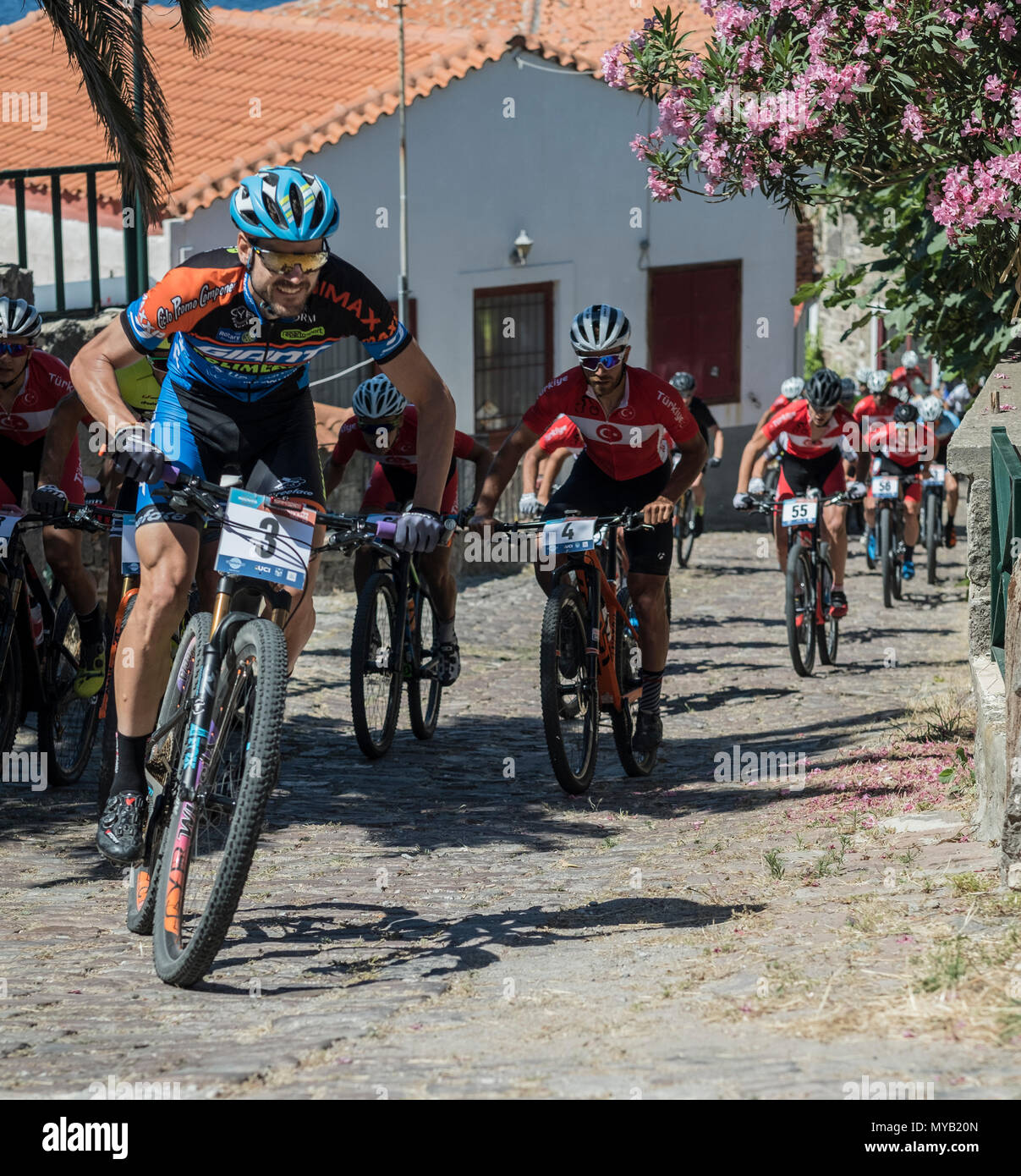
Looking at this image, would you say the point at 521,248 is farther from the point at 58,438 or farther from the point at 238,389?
the point at 238,389

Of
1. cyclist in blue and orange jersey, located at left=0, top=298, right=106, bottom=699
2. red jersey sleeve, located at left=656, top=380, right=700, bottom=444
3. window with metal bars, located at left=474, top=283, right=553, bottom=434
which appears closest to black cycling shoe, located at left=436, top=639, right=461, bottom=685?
red jersey sleeve, located at left=656, top=380, right=700, bottom=444

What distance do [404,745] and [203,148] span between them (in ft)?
47.5

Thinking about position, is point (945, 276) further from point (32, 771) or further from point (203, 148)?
point (203, 148)

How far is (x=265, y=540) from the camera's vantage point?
4.84 m

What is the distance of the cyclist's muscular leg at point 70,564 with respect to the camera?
784 cm

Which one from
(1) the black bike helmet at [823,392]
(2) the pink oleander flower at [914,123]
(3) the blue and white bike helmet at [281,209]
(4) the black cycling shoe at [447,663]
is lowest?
(4) the black cycling shoe at [447,663]

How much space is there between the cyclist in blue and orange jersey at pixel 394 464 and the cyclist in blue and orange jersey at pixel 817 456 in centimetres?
303

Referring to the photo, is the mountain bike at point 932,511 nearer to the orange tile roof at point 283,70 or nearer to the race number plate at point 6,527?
the orange tile roof at point 283,70

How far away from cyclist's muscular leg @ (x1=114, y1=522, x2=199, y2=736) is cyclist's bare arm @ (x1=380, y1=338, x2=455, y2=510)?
81cm

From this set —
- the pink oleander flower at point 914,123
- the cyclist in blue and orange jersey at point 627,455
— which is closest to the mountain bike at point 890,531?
the cyclist in blue and orange jersey at point 627,455

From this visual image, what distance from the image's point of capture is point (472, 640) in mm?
12914

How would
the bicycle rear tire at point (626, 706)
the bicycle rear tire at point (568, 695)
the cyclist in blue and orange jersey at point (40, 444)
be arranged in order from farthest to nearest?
the bicycle rear tire at point (626, 706) < the cyclist in blue and orange jersey at point (40, 444) < the bicycle rear tire at point (568, 695)
